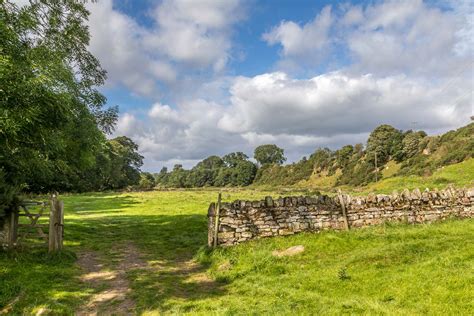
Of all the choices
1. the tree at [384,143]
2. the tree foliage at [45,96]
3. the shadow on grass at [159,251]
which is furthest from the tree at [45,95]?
the tree at [384,143]

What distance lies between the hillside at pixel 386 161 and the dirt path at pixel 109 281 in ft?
119

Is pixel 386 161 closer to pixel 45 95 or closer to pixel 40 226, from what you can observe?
pixel 40 226

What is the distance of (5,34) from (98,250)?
10.2 meters

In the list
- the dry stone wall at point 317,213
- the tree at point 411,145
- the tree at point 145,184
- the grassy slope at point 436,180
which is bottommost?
the dry stone wall at point 317,213

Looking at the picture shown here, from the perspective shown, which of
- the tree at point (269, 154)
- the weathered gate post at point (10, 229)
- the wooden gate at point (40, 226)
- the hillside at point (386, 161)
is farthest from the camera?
the tree at point (269, 154)

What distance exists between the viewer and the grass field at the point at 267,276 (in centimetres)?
865

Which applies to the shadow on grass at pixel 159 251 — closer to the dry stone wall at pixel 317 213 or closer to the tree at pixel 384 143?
the dry stone wall at pixel 317 213

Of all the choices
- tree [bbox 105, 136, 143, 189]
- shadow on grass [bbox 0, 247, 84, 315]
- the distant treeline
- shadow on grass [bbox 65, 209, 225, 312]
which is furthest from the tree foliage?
tree [bbox 105, 136, 143, 189]

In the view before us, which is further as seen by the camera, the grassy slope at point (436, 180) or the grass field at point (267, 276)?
the grassy slope at point (436, 180)

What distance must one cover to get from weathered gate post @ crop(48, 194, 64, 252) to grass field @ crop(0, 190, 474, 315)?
0.58 metres

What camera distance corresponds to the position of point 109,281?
39.2 ft

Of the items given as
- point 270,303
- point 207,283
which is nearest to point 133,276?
point 207,283

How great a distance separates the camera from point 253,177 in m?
160

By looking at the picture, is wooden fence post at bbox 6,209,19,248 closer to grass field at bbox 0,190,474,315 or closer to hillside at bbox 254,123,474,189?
grass field at bbox 0,190,474,315
